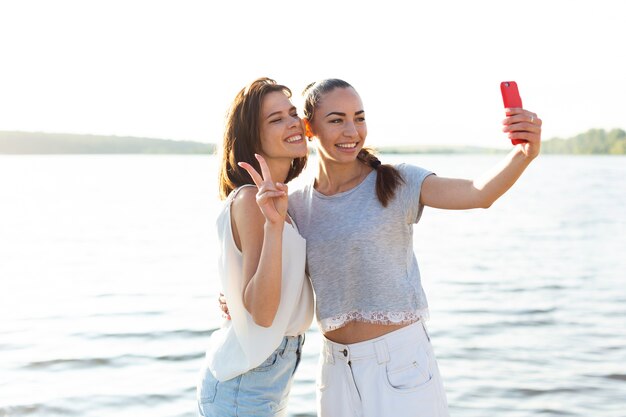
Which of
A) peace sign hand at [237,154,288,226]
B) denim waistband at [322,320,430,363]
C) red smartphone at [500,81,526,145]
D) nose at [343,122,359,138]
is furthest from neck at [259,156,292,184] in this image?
red smartphone at [500,81,526,145]

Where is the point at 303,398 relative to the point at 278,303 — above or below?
below

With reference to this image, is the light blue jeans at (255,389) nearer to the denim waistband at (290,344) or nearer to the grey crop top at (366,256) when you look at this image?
the denim waistband at (290,344)

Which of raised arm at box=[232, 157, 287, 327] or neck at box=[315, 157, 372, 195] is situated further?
neck at box=[315, 157, 372, 195]

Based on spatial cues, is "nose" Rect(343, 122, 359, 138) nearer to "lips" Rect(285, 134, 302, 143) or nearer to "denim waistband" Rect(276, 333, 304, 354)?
"lips" Rect(285, 134, 302, 143)

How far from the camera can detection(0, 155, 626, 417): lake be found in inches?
268

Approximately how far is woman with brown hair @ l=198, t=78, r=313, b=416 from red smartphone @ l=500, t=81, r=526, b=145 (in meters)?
0.86

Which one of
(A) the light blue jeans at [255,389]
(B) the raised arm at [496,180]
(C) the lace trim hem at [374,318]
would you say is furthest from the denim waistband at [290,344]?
(B) the raised arm at [496,180]

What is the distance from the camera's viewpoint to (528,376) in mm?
7262

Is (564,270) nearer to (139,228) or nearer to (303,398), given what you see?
(303,398)

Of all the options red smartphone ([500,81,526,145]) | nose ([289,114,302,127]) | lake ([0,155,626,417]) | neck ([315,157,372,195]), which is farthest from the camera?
lake ([0,155,626,417])

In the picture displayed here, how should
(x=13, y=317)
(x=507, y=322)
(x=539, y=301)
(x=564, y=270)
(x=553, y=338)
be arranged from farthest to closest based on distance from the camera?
1. (x=564, y=270)
2. (x=539, y=301)
3. (x=13, y=317)
4. (x=507, y=322)
5. (x=553, y=338)

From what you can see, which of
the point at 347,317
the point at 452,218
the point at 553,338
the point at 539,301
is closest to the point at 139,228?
the point at 452,218

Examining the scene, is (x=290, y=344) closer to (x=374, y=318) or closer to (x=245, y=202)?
(x=374, y=318)

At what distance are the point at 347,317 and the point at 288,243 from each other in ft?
1.34
